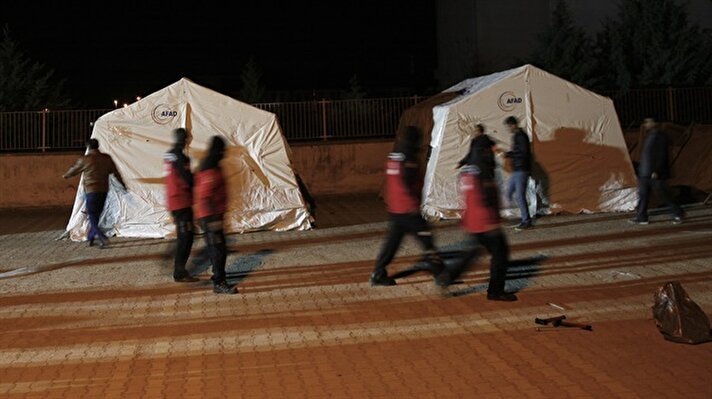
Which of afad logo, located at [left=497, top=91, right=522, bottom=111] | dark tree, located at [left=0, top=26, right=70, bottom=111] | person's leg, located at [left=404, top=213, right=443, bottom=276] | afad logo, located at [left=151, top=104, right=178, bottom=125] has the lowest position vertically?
person's leg, located at [left=404, top=213, right=443, bottom=276]

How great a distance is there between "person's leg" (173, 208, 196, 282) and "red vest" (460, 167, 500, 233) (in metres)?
3.18

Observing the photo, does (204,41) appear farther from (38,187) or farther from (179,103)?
(179,103)

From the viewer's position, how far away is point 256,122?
1290 centimetres

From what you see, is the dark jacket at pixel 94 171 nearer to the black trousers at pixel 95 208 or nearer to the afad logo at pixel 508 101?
the black trousers at pixel 95 208

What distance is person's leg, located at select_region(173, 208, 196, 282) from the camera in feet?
28.6

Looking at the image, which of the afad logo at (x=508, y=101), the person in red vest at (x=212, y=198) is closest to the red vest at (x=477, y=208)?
the person in red vest at (x=212, y=198)

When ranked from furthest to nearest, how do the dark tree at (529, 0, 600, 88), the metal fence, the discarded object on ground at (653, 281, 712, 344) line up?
the dark tree at (529, 0, 600, 88) < the metal fence < the discarded object on ground at (653, 281, 712, 344)

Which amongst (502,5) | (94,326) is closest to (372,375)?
(94,326)

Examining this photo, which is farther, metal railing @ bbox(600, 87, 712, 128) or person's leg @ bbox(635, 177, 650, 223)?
metal railing @ bbox(600, 87, 712, 128)

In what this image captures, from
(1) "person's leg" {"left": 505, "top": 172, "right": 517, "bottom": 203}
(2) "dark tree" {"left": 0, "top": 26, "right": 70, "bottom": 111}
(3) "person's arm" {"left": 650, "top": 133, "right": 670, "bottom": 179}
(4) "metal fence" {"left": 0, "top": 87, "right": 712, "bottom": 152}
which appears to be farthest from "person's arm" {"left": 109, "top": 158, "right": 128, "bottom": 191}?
(2) "dark tree" {"left": 0, "top": 26, "right": 70, "bottom": 111}

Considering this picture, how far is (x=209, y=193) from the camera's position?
806 centimetres

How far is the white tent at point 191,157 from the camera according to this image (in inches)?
501

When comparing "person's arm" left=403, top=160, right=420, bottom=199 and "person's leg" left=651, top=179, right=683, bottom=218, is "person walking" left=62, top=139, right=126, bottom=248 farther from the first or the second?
"person's leg" left=651, top=179, right=683, bottom=218

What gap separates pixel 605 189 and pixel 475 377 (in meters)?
9.13
